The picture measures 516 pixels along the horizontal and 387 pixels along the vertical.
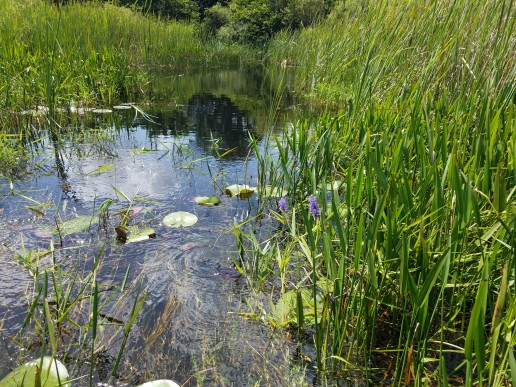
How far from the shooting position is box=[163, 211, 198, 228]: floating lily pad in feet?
7.30

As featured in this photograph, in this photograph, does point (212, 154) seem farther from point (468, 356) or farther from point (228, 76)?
point (228, 76)

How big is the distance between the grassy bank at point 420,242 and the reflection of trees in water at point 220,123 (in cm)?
140

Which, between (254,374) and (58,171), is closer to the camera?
(254,374)

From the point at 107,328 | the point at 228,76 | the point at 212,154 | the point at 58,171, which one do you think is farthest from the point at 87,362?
the point at 228,76

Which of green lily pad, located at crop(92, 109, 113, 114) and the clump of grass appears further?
green lily pad, located at crop(92, 109, 113, 114)

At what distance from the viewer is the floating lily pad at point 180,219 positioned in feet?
7.30

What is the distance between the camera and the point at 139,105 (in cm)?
572

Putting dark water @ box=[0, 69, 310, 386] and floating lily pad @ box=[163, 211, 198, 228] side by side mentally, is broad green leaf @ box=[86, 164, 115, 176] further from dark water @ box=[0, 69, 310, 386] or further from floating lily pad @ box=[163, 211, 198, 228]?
floating lily pad @ box=[163, 211, 198, 228]

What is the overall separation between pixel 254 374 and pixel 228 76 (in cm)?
988

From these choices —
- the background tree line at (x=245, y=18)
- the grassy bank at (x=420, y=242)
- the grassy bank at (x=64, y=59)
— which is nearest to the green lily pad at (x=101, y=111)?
the grassy bank at (x=64, y=59)

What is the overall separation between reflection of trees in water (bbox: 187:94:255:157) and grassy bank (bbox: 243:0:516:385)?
1398 millimetres

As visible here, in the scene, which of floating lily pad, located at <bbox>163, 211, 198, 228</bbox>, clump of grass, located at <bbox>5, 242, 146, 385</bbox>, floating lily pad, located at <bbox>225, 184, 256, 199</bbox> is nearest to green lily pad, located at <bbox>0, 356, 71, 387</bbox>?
clump of grass, located at <bbox>5, 242, 146, 385</bbox>

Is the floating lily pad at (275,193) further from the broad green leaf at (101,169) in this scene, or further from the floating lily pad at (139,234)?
the broad green leaf at (101,169)

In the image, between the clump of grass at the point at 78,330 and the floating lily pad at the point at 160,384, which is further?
the clump of grass at the point at 78,330
